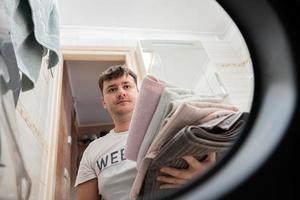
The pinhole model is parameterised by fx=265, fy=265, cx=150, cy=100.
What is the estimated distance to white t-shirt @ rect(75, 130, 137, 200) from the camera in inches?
28.7

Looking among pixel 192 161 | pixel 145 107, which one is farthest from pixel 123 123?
pixel 192 161

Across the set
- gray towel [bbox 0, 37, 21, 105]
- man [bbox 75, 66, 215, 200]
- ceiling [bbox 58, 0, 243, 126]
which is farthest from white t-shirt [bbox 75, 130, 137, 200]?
ceiling [bbox 58, 0, 243, 126]

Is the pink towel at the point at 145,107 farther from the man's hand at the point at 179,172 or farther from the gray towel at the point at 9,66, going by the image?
the gray towel at the point at 9,66

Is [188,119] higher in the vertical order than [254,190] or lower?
higher

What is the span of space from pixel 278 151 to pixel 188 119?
9.4 inches

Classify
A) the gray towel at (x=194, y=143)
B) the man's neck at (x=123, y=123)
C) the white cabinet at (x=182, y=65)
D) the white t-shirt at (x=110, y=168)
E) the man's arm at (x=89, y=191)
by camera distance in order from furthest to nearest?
the white cabinet at (x=182, y=65)
the man's neck at (x=123, y=123)
the man's arm at (x=89, y=191)
the white t-shirt at (x=110, y=168)
the gray towel at (x=194, y=143)

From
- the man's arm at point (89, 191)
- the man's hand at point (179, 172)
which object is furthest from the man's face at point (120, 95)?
the man's hand at point (179, 172)

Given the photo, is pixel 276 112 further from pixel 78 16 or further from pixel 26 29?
pixel 78 16

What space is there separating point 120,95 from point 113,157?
246mm

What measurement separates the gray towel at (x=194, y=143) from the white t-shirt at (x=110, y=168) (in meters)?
0.25

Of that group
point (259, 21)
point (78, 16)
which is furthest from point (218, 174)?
point (78, 16)

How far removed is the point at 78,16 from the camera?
149cm

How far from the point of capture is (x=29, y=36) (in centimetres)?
56

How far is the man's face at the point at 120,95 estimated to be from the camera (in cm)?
96
